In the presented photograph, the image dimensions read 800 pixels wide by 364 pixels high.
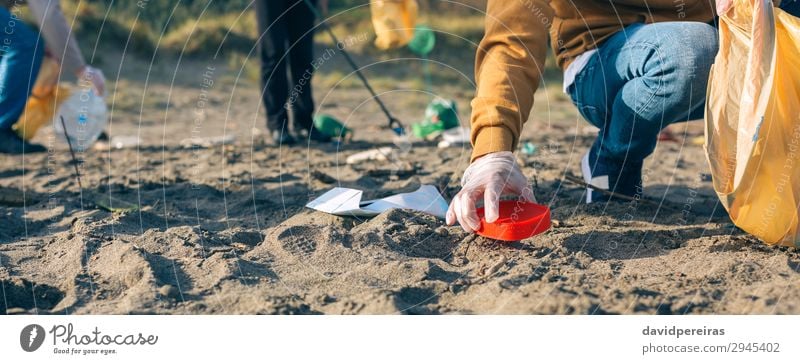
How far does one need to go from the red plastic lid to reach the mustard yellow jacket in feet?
0.61

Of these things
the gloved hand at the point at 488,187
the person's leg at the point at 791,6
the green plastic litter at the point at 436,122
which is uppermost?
the person's leg at the point at 791,6

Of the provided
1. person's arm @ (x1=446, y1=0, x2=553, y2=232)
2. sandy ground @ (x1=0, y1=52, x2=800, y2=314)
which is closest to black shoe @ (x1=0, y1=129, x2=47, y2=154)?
sandy ground @ (x1=0, y1=52, x2=800, y2=314)

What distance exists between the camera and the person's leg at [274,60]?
4602 mm

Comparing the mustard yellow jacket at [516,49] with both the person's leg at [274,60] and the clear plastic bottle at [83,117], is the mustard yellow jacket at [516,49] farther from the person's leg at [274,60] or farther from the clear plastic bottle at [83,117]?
the clear plastic bottle at [83,117]

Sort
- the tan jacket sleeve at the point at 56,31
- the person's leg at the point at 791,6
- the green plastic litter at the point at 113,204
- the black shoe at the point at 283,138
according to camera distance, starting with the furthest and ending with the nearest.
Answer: the black shoe at the point at 283,138 → the tan jacket sleeve at the point at 56,31 → the green plastic litter at the point at 113,204 → the person's leg at the point at 791,6

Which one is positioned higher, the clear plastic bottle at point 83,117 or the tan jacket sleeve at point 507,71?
the tan jacket sleeve at point 507,71

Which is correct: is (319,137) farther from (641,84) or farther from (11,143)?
(641,84)

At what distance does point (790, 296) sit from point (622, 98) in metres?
0.93

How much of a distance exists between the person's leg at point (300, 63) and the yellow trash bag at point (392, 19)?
1.84ft

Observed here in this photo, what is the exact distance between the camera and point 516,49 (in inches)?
99.0

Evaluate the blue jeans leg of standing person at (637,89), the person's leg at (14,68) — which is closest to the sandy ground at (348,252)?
the blue jeans leg of standing person at (637,89)

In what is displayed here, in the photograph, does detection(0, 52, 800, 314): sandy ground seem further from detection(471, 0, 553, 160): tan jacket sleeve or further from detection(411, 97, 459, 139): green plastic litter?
detection(411, 97, 459, 139): green plastic litter
